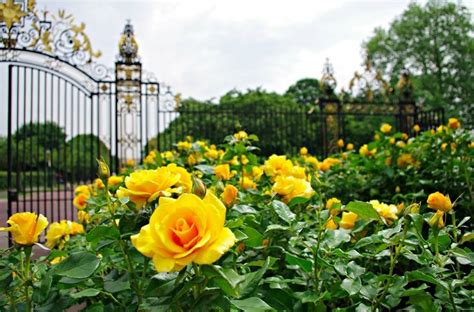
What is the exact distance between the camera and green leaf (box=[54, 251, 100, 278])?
2.57 ft

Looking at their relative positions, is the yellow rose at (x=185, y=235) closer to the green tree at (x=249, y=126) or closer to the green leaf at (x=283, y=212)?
the green leaf at (x=283, y=212)

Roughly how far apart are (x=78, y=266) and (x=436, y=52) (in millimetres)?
23348

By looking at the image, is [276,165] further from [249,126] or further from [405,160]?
[249,126]

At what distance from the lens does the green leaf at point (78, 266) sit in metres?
0.78

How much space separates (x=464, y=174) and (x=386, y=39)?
23616 millimetres

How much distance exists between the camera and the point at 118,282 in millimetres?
867

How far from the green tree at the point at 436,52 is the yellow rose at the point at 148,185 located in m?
20.1

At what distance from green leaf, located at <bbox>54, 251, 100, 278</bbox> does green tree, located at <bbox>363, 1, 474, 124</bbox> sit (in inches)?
795

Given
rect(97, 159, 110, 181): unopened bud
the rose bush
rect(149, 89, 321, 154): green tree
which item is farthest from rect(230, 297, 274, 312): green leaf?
rect(149, 89, 321, 154): green tree

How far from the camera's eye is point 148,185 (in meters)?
0.80

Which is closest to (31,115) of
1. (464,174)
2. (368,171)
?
(368,171)

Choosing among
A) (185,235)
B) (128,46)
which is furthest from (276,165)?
(128,46)

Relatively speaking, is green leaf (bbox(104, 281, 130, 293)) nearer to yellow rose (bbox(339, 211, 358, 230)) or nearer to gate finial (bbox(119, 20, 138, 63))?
yellow rose (bbox(339, 211, 358, 230))

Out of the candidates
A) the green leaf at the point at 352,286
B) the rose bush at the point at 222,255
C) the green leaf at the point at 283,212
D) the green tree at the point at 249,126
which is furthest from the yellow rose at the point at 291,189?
the green tree at the point at 249,126
